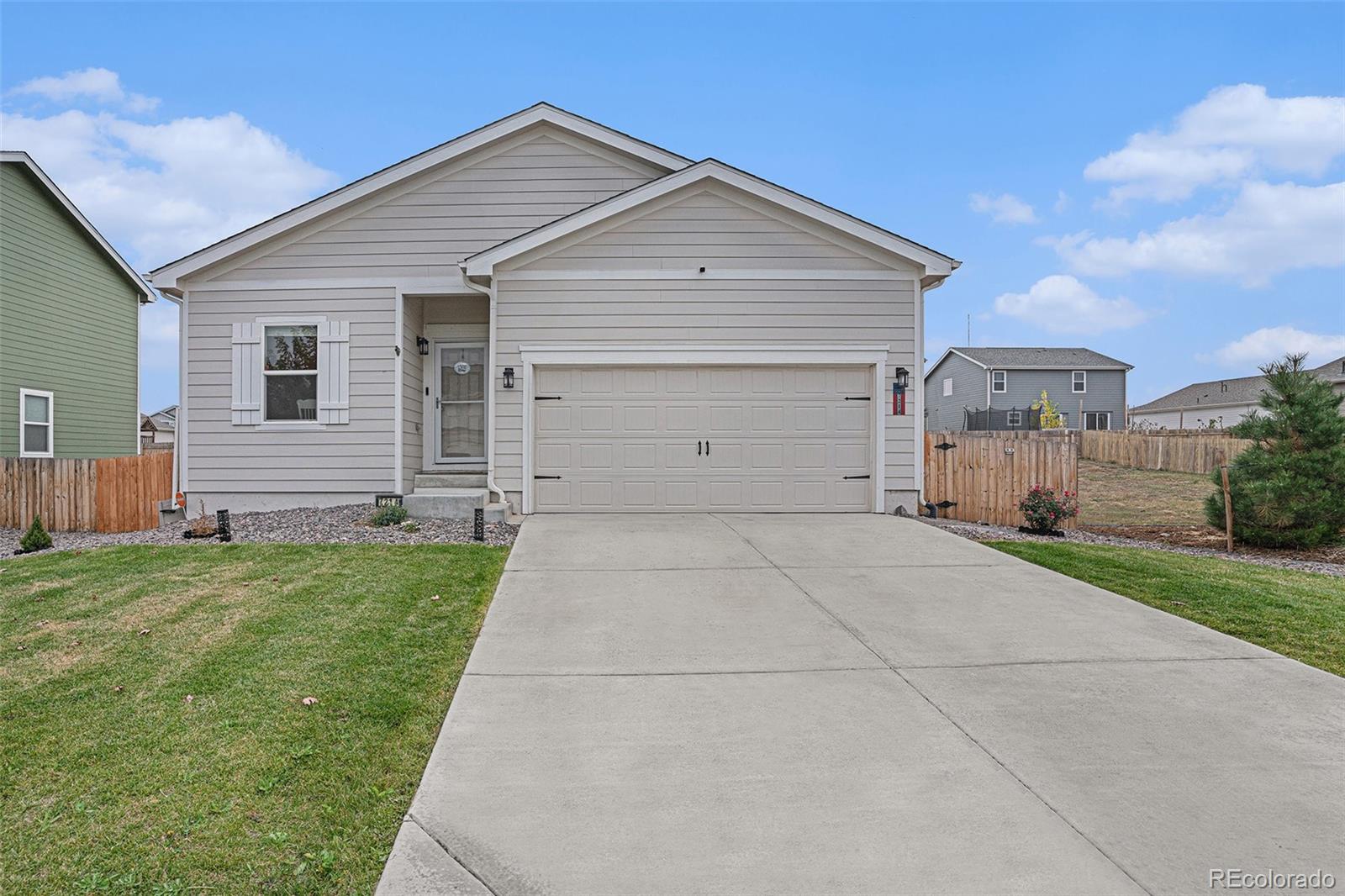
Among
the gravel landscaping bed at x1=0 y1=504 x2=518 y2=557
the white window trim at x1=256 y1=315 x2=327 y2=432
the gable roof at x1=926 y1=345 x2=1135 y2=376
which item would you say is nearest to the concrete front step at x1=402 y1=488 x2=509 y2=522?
the gravel landscaping bed at x1=0 y1=504 x2=518 y2=557

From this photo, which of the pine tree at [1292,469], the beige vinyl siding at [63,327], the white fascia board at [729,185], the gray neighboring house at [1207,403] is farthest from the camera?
the gray neighboring house at [1207,403]

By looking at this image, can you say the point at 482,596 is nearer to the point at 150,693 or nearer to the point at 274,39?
the point at 150,693

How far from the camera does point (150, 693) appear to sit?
3789mm

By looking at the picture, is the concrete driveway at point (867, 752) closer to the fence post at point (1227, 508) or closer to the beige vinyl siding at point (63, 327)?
the fence post at point (1227, 508)

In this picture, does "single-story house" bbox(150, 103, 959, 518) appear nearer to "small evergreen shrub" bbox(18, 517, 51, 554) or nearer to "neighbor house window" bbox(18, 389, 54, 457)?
"small evergreen shrub" bbox(18, 517, 51, 554)

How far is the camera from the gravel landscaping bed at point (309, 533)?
8.52 meters

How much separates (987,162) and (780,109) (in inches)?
199

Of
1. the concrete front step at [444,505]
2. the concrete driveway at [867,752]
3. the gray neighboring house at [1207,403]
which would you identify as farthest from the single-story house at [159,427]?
the gray neighboring house at [1207,403]

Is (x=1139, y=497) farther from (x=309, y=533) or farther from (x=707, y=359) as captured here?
(x=309, y=533)

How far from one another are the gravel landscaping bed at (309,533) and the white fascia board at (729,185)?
11.3ft

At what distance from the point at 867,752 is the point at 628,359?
727 cm

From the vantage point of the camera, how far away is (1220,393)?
43719 millimetres

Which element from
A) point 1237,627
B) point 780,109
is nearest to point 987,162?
point 780,109

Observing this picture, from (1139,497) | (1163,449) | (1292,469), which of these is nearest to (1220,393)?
(1163,449)
